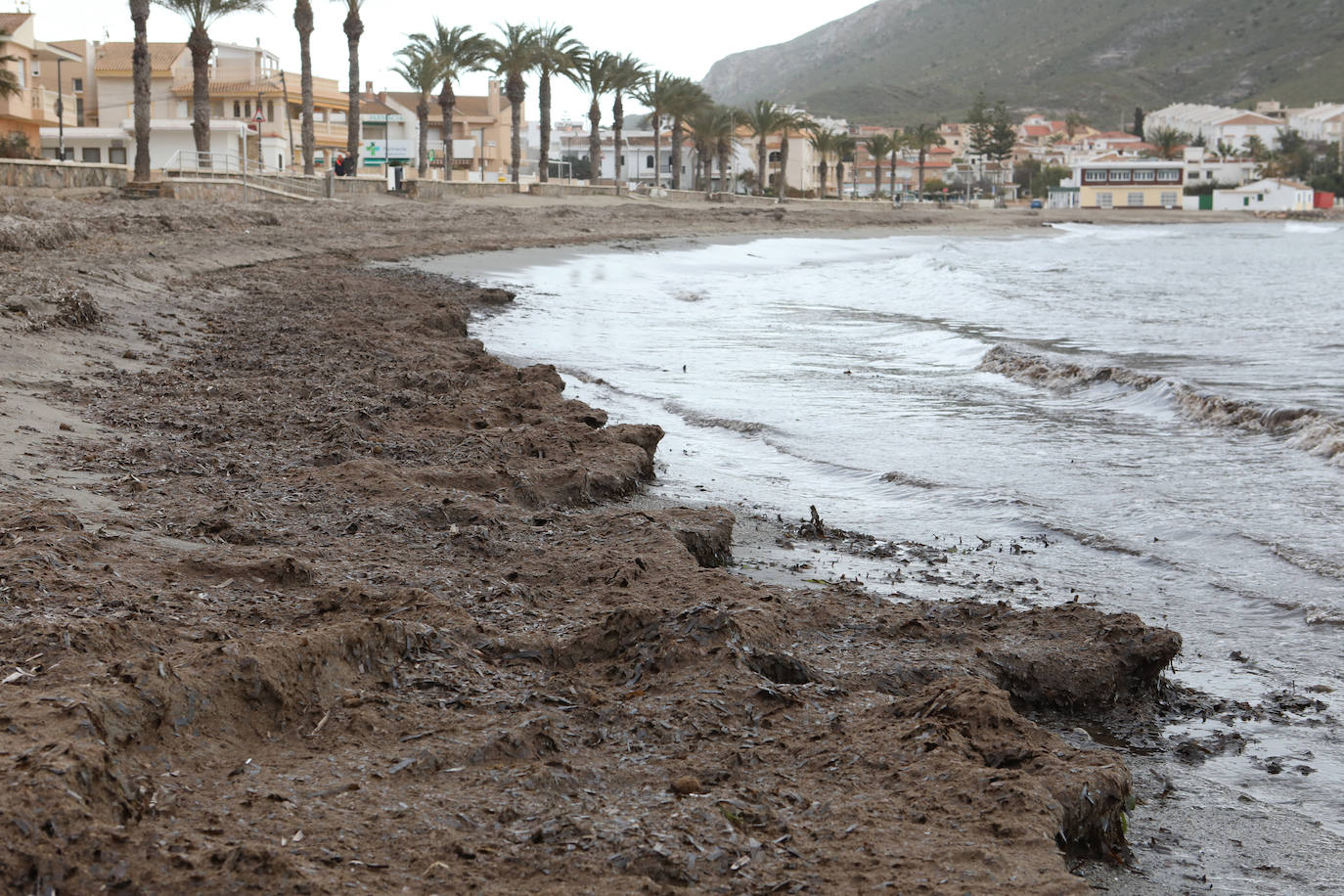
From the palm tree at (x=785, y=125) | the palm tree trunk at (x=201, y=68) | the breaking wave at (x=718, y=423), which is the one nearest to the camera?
the breaking wave at (x=718, y=423)

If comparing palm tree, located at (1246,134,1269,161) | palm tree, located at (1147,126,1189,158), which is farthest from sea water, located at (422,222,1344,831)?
palm tree, located at (1246,134,1269,161)

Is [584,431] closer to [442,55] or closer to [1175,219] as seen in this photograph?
[442,55]

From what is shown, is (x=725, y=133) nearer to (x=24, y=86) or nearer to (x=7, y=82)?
(x=24, y=86)

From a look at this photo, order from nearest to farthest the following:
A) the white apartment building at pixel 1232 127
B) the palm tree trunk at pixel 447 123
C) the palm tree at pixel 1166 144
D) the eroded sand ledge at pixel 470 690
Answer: the eroded sand ledge at pixel 470 690 → the palm tree trunk at pixel 447 123 → the palm tree at pixel 1166 144 → the white apartment building at pixel 1232 127

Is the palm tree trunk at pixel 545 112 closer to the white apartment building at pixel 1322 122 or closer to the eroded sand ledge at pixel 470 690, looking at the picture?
the eroded sand ledge at pixel 470 690

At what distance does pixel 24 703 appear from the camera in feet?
9.31

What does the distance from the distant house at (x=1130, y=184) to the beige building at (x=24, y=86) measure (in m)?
95.3

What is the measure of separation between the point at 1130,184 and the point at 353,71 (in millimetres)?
95026

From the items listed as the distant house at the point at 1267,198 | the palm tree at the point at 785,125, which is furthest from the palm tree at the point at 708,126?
the distant house at the point at 1267,198

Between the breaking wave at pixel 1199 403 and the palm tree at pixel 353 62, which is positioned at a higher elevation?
the palm tree at pixel 353 62

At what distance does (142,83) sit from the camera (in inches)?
1244

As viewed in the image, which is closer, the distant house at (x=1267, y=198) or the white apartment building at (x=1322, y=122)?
the distant house at (x=1267, y=198)

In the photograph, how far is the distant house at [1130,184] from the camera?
117 meters

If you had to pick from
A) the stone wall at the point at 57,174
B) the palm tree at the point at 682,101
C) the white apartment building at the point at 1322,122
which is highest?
the white apartment building at the point at 1322,122
